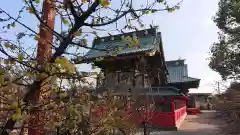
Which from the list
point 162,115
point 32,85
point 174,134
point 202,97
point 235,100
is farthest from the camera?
point 202,97

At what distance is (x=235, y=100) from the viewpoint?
8.50 metres

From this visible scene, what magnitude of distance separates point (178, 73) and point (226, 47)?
7943 mm

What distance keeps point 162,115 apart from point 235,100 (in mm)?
6999

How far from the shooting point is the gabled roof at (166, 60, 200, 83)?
26059 mm

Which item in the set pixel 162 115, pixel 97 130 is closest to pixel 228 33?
pixel 162 115

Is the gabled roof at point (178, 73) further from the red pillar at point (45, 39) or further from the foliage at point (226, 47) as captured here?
the red pillar at point (45, 39)

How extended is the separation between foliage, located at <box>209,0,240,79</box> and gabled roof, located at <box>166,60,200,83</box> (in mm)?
2844

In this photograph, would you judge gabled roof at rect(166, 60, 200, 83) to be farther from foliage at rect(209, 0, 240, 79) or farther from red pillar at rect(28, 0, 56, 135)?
red pillar at rect(28, 0, 56, 135)

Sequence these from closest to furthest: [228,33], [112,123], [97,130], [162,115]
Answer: [112,123] < [97,130] < [162,115] < [228,33]

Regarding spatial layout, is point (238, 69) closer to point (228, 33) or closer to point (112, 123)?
point (228, 33)

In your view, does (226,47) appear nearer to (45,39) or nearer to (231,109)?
(231,109)

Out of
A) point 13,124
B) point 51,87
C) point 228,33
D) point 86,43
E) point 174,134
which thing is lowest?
point 174,134

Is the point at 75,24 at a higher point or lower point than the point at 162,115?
higher

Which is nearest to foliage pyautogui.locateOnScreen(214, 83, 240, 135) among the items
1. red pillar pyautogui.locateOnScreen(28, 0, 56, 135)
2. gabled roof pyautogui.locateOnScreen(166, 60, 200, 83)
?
red pillar pyautogui.locateOnScreen(28, 0, 56, 135)
